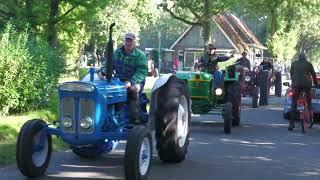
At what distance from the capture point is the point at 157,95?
380 inches

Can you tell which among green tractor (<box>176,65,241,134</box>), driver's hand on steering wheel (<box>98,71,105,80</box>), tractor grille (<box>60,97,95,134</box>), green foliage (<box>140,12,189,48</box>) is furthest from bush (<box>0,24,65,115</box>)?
green foliage (<box>140,12,189,48</box>)

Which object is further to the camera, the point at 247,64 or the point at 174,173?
the point at 247,64

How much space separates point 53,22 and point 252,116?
6929 mm

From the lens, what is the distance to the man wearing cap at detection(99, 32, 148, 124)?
8797 mm

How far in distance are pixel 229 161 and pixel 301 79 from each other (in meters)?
5.70

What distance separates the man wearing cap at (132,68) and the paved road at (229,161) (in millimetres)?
934

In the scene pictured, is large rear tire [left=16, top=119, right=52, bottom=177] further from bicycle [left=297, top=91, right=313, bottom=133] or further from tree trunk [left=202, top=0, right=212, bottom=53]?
tree trunk [left=202, top=0, right=212, bottom=53]

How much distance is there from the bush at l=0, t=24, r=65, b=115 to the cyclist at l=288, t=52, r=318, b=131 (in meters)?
5.82

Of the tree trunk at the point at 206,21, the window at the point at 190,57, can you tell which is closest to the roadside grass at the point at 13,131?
the tree trunk at the point at 206,21

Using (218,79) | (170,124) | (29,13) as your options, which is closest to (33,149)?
(170,124)

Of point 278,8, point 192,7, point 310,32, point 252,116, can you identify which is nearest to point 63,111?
point 252,116

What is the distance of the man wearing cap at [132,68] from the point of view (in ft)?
28.9

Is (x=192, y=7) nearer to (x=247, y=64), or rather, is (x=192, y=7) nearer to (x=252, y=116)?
(x=247, y=64)

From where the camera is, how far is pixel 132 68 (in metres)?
9.23
